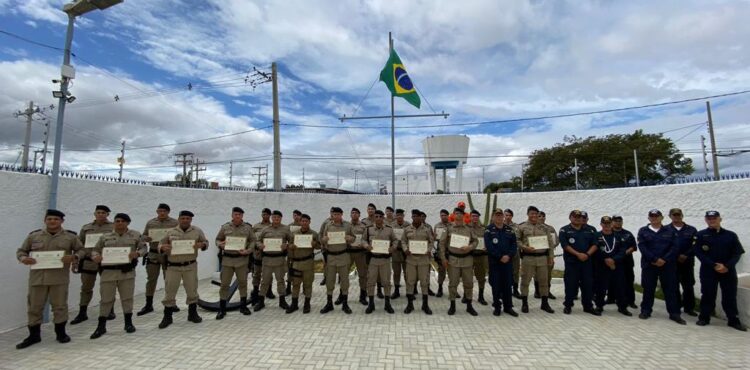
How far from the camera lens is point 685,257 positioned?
5883 millimetres

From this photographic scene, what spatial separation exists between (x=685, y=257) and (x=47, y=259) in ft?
30.6

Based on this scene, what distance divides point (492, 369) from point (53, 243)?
5.74m

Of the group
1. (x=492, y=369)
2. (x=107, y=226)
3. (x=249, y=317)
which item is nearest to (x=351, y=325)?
(x=249, y=317)

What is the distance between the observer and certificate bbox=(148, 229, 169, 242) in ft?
20.5

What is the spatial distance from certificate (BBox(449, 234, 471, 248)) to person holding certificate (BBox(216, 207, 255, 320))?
11.4ft

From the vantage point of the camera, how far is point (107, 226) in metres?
5.66

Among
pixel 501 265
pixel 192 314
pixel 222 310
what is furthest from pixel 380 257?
pixel 192 314

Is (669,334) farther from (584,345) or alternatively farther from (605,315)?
(584,345)

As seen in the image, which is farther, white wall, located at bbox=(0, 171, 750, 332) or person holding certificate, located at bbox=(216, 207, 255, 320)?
person holding certificate, located at bbox=(216, 207, 255, 320)

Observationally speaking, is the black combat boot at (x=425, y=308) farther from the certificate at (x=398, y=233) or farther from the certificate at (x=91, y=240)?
the certificate at (x=91, y=240)

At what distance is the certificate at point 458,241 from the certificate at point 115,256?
5.05 meters

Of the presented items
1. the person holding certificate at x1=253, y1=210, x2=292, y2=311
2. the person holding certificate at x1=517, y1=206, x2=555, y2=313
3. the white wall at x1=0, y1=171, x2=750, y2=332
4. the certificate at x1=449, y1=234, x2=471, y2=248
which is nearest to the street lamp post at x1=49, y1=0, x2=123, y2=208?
the white wall at x1=0, y1=171, x2=750, y2=332

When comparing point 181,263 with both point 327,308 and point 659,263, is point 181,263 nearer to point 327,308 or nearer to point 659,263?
point 327,308

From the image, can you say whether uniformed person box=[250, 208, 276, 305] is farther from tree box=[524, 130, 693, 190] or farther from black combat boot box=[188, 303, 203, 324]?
tree box=[524, 130, 693, 190]
